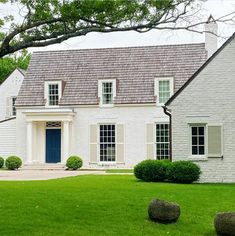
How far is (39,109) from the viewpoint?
39969 mm

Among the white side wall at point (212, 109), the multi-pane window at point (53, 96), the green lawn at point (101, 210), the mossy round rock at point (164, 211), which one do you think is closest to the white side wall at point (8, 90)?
the multi-pane window at point (53, 96)

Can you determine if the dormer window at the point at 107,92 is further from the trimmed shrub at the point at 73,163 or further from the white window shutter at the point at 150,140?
the trimmed shrub at the point at 73,163

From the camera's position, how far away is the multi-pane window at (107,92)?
39.8 meters

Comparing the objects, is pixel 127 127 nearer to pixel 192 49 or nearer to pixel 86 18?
pixel 192 49

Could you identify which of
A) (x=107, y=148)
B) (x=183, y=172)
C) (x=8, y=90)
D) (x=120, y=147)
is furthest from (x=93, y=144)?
(x=183, y=172)

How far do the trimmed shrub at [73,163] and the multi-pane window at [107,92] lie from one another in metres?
4.48

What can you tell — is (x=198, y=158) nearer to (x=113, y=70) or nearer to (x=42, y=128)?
(x=113, y=70)

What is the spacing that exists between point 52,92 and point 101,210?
84.6 feet

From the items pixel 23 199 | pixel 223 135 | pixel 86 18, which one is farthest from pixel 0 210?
pixel 223 135

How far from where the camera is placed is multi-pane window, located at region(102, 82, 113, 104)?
131 feet

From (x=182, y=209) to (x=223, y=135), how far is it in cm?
981

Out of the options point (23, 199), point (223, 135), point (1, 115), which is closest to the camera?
point (23, 199)

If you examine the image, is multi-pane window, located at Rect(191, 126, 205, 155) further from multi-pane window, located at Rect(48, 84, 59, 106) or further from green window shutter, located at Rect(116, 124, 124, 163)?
multi-pane window, located at Rect(48, 84, 59, 106)

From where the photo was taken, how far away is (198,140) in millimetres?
26141
